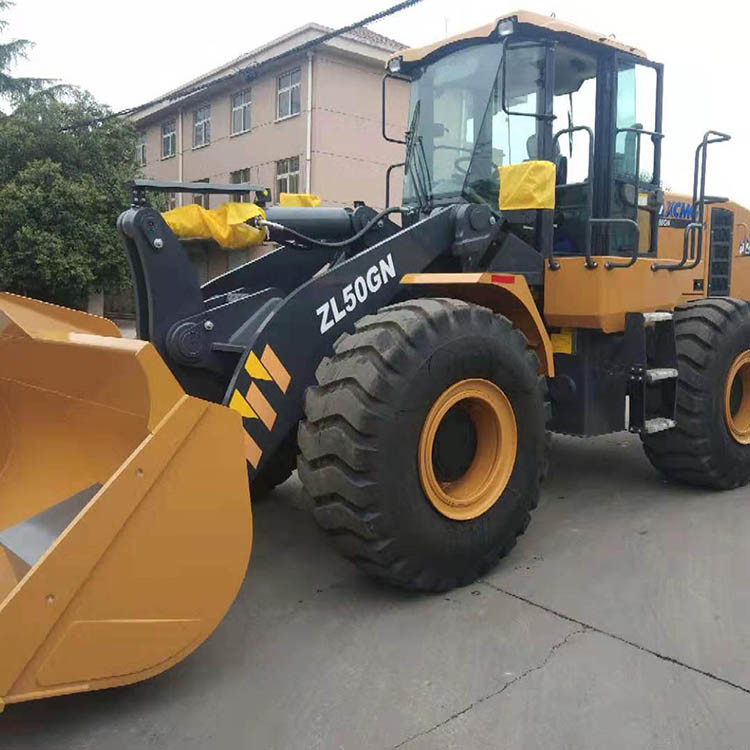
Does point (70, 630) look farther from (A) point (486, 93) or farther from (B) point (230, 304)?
(A) point (486, 93)

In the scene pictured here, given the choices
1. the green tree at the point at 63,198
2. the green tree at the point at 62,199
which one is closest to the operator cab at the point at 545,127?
the green tree at the point at 63,198

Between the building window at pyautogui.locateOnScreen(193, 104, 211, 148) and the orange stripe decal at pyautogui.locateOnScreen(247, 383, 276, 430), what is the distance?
24431 mm

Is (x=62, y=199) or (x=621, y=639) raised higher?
(x=62, y=199)

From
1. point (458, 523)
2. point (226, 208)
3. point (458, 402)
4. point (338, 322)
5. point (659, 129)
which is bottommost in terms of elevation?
point (458, 523)

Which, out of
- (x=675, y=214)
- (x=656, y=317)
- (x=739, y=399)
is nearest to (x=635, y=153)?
(x=656, y=317)

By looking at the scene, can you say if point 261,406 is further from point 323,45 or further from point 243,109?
point 243,109

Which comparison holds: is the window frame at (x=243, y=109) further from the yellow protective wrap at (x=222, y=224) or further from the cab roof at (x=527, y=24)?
the yellow protective wrap at (x=222, y=224)

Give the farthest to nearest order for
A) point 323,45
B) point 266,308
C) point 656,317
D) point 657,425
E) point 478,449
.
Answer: point 323,45
point 656,317
point 657,425
point 266,308
point 478,449

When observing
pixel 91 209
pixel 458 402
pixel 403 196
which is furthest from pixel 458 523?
pixel 91 209

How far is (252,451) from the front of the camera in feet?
11.1

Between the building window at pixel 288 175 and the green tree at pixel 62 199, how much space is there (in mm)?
4281

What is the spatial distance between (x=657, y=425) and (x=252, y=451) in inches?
108

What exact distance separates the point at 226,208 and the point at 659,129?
320 centimetres

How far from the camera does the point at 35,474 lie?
3.53 m
